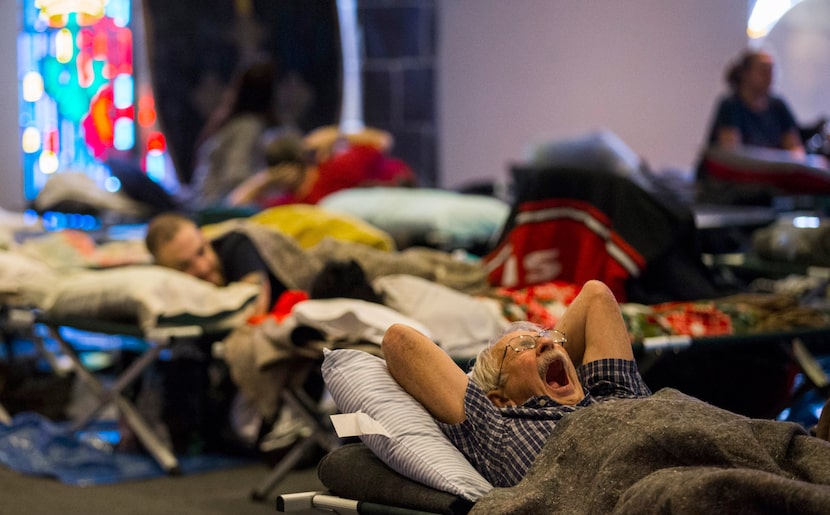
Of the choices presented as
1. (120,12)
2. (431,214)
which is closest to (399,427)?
(431,214)

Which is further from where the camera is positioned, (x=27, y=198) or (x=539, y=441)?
(x=27, y=198)

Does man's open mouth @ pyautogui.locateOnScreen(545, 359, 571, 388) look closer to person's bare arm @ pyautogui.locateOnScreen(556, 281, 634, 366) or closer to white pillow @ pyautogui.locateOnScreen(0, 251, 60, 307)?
person's bare arm @ pyautogui.locateOnScreen(556, 281, 634, 366)

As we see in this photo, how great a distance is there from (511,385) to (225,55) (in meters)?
7.12

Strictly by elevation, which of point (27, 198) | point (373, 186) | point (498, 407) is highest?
point (498, 407)

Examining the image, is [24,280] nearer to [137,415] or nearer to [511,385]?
[137,415]

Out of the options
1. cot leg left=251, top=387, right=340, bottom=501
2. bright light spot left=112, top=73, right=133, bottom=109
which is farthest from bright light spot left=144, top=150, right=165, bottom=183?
cot leg left=251, top=387, right=340, bottom=501

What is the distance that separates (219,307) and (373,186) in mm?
2808

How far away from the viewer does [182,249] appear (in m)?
4.18

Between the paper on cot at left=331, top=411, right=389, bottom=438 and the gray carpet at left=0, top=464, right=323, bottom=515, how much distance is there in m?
1.21

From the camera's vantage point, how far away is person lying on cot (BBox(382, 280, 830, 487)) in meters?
2.10

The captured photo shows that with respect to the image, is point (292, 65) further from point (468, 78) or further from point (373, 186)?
point (373, 186)

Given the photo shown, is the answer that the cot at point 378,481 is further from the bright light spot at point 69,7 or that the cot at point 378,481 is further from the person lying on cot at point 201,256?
the bright light spot at point 69,7

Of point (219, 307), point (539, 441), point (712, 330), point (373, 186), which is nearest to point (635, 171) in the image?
point (373, 186)

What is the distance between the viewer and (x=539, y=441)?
6.70ft
